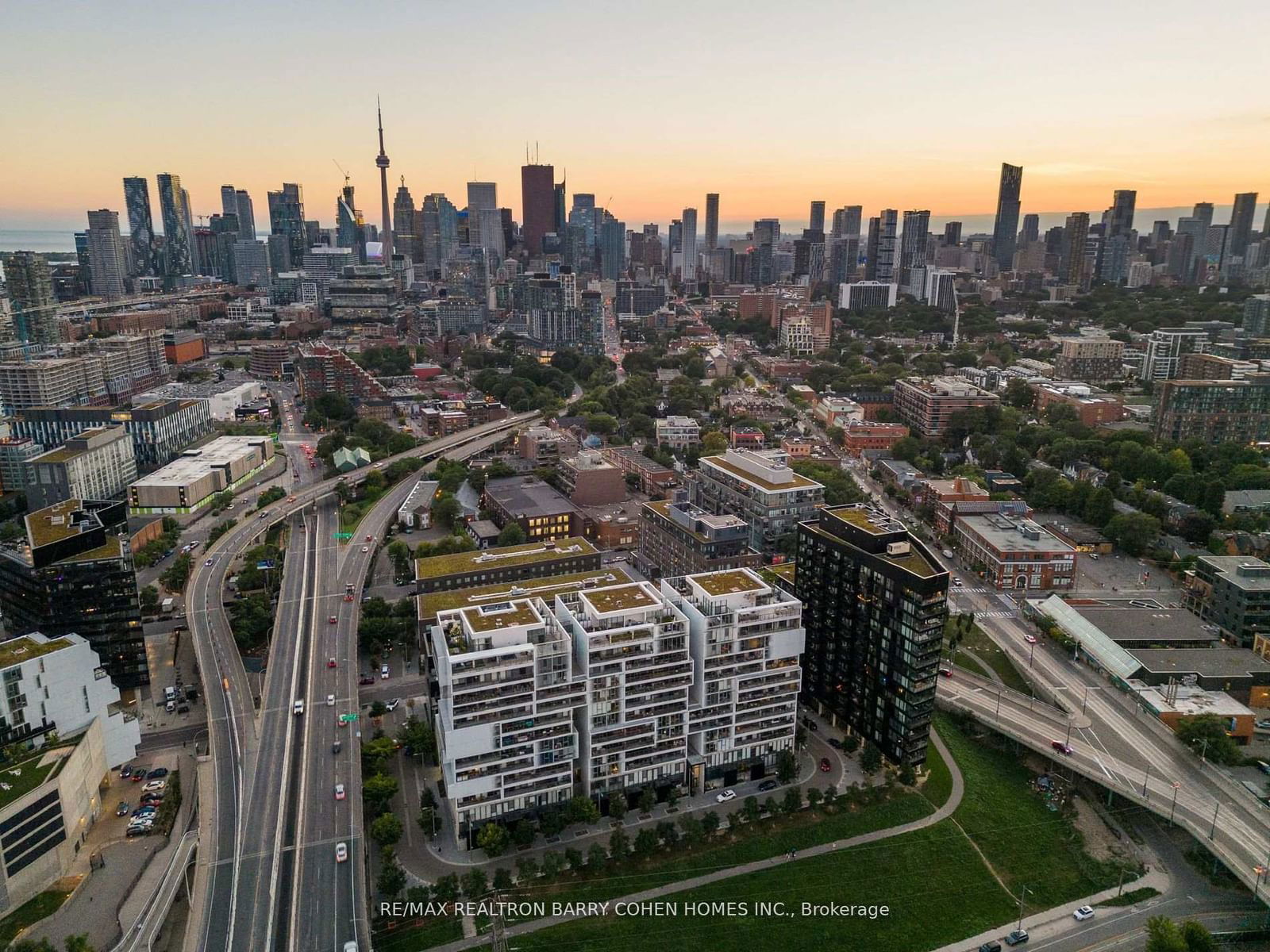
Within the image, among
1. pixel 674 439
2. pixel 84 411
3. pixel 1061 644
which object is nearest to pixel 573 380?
pixel 674 439

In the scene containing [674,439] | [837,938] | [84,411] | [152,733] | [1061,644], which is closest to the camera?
[837,938]

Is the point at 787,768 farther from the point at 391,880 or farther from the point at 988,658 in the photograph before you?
the point at 988,658

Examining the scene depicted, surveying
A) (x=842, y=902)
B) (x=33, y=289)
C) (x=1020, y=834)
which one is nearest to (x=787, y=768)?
(x=842, y=902)

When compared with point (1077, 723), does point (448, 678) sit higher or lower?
higher

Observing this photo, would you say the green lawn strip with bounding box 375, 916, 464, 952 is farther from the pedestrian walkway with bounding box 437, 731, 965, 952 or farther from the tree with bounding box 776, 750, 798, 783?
the tree with bounding box 776, 750, 798, 783

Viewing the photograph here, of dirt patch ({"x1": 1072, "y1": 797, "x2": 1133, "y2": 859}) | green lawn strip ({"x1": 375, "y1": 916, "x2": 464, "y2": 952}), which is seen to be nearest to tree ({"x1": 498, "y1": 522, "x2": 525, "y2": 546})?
green lawn strip ({"x1": 375, "y1": 916, "x2": 464, "y2": 952})

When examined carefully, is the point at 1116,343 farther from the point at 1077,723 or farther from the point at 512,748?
the point at 512,748

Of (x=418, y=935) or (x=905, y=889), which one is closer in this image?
(x=418, y=935)
